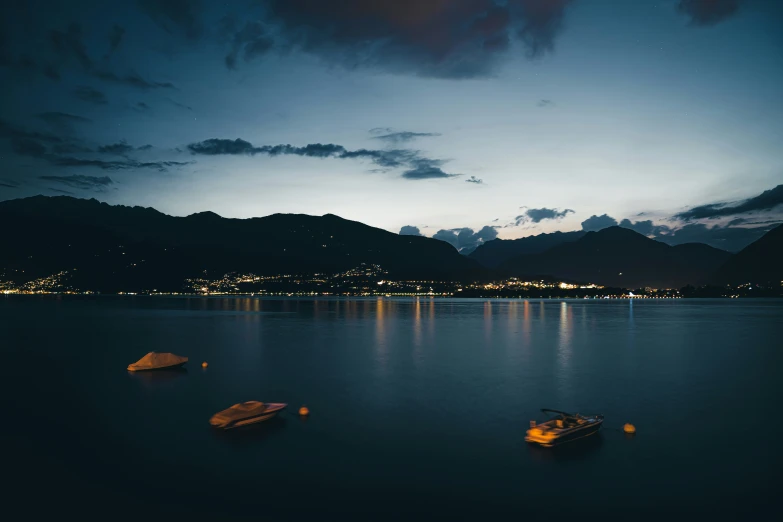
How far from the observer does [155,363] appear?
39781mm

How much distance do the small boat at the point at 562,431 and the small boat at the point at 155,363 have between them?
30272 millimetres

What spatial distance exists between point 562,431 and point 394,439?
23.3 ft

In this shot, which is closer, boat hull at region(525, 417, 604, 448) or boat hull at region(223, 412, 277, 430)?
boat hull at region(525, 417, 604, 448)

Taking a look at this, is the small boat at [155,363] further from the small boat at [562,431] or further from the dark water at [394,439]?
the small boat at [562,431]

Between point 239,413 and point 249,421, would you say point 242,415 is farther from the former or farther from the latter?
point 249,421

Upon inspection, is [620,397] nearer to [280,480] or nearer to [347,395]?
[347,395]

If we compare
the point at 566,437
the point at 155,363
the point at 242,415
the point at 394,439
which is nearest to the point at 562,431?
the point at 566,437

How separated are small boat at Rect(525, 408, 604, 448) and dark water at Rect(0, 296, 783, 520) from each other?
0.60m

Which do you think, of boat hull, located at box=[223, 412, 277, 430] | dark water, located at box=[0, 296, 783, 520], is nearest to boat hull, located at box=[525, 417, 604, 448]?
dark water, located at box=[0, 296, 783, 520]

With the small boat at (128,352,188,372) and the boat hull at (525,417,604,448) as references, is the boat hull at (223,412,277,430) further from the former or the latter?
the small boat at (128,352,188,372)

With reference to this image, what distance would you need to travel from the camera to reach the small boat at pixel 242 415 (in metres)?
22.7

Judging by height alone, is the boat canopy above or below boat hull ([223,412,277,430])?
above

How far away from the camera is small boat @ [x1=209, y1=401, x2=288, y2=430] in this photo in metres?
22.7

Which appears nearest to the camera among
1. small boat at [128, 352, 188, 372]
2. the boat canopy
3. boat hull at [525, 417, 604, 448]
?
boat hull at [525, 417, 604, 448]
